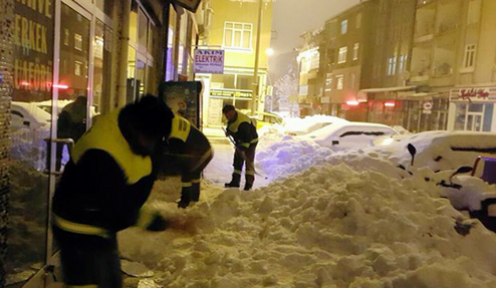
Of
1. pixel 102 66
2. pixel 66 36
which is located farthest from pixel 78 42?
pixel 102 66

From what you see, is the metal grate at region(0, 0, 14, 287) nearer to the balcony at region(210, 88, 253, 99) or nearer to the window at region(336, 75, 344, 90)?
the balcony at region(210, 88, 253, 99)

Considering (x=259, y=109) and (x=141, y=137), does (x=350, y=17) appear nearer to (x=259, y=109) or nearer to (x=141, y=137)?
(x=259, y=109)

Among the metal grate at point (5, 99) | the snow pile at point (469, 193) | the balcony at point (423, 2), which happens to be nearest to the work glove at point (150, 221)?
the metal grate at point (5, 99)

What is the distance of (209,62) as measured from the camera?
16.2 meters

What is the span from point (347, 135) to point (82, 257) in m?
12.7

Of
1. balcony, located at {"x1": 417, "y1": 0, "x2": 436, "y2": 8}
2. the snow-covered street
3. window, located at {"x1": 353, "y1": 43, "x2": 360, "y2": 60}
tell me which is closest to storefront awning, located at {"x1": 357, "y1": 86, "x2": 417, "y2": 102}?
window, located at {"x1": 353, "y1": 43, "x2": 360, "y2": 60}

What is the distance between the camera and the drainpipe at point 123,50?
Answer: 270 inches

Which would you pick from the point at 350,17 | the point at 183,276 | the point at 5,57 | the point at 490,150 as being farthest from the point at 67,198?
the point at 350,17

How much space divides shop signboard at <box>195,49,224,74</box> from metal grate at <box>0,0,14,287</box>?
13.1 meters

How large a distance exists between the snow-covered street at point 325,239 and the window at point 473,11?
24.7m

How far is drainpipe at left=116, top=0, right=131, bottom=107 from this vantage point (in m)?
6.85

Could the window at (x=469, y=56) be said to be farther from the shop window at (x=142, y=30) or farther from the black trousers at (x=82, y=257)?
the black trousers at (x=82, y=257)

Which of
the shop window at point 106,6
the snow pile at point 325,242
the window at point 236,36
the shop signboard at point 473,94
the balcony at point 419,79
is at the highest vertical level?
the window at point 236,36

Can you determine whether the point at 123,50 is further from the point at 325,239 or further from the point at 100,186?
the point at 100,186
